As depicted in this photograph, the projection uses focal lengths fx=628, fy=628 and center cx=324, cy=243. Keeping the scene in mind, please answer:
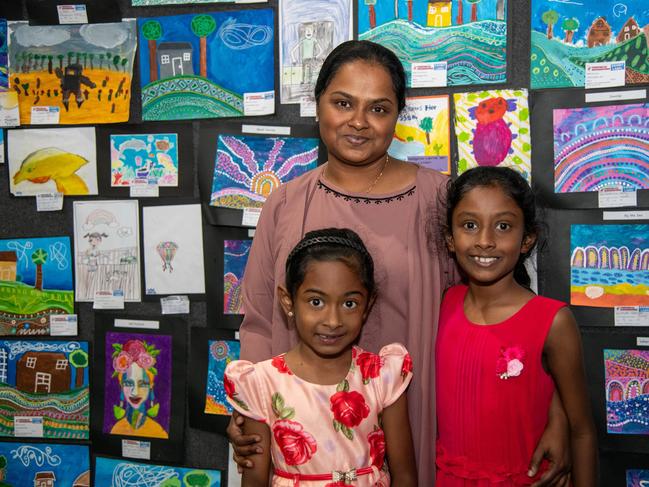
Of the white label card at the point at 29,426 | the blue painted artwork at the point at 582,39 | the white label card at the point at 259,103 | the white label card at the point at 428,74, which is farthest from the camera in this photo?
the white label card at the point at 29,426

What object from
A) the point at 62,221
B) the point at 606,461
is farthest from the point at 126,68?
the point at 606,461

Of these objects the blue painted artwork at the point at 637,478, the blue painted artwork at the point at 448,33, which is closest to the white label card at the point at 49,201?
the blue painted artwork at the point at 448,33

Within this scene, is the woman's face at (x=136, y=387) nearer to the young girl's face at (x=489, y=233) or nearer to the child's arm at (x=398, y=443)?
the child's arm at (x=398, y=443)

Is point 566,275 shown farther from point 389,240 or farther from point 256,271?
point 256,271

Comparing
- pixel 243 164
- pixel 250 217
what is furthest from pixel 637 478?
pixel 243 164

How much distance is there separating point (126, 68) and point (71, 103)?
0.23m

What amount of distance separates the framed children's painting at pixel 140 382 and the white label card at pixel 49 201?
0.39 m

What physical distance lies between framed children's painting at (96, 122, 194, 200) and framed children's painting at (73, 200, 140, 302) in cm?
7

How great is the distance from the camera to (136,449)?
2.12 metres

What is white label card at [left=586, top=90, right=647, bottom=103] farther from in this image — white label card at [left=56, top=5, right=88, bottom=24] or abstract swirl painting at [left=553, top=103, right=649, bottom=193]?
white label card at [left=56, top=5, right=88, bottom=24]

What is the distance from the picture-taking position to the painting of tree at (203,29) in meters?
1.95

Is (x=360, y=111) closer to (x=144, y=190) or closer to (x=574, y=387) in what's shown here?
(x=574, y=387)

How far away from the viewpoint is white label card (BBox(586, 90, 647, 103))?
1.74 meters

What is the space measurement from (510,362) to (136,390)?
1.33m
